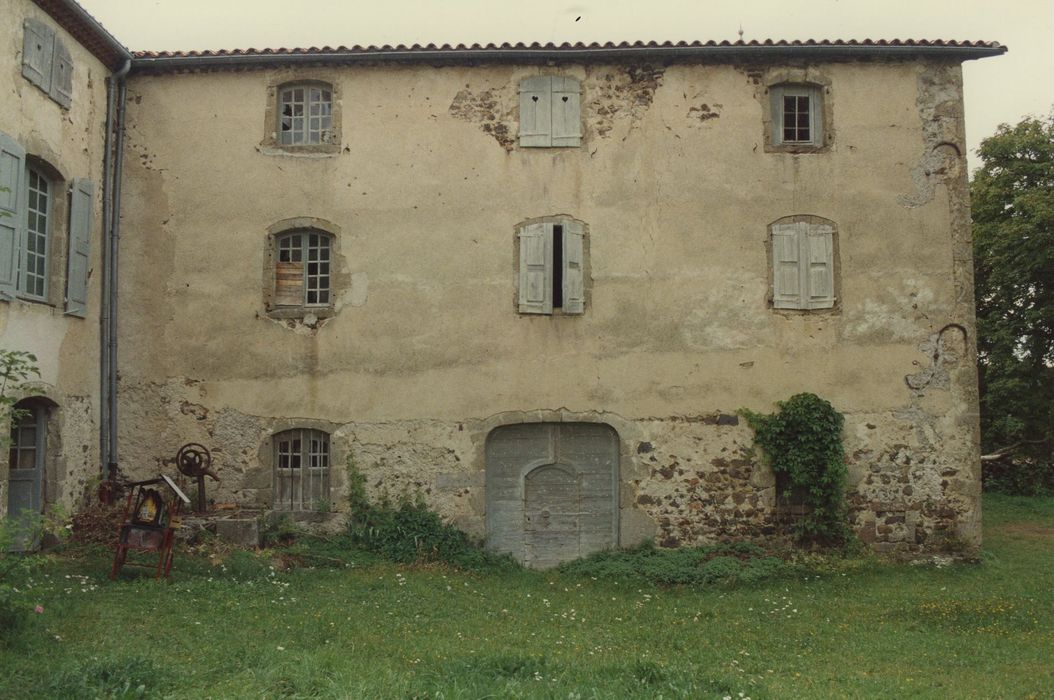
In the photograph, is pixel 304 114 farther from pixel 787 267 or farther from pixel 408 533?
pixel 787 267

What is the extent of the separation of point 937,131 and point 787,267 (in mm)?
2925

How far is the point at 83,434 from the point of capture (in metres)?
11.3

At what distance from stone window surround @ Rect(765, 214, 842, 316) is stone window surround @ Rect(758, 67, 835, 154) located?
98 centimetres

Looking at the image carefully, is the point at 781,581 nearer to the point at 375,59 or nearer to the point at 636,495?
the point at 636,495

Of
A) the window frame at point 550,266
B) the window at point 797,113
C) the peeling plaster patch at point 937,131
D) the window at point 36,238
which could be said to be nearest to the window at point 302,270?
the window frame at point 550,266

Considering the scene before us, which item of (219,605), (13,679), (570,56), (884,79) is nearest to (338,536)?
(219,605)

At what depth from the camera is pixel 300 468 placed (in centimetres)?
1191

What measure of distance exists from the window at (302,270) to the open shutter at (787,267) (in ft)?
20.9

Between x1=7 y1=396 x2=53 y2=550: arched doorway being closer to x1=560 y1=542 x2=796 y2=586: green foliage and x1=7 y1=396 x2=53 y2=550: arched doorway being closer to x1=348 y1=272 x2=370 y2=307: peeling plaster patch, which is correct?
x1=348 y1=272 x2=370 y2=307: peeling plaster patch

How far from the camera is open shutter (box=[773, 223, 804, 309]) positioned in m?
11.9

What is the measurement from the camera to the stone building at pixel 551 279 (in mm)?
11773

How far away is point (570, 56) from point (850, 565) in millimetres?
7955

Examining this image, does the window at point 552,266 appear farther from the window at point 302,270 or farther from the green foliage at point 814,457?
the green foliage at point 814,457

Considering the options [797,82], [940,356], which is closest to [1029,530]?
[940,356]
